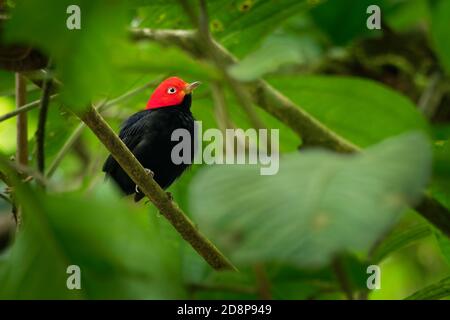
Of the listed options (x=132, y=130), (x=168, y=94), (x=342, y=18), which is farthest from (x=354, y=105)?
(x=132, y=130)

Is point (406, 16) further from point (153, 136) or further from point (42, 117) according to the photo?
point (42, 117)

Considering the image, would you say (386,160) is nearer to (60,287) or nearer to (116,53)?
(116,53)

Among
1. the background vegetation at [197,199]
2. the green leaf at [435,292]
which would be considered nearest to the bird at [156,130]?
the background vegetation at [197,199]

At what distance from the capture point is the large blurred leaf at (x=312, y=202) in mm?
557

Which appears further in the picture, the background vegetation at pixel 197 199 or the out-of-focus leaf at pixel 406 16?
the out-of-focus leaf at pixel 406 16

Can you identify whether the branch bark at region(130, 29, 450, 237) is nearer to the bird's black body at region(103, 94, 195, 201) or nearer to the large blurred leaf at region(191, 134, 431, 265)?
the bird's black body at region(103, 94, 195, 201)

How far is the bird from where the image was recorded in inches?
109

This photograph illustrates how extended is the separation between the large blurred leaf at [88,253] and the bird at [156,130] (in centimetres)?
188

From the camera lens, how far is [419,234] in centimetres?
161

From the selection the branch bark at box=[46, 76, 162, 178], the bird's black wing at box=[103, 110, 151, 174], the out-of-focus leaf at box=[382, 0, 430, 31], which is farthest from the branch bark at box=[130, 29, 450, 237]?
the out-of-focus leaf at box=[382, 0, 430, 31]

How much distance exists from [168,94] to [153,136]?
179mm

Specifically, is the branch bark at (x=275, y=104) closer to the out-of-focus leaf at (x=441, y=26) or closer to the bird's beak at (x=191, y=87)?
the bird's beak at (x=191, y=87)

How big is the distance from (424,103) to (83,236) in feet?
9.13

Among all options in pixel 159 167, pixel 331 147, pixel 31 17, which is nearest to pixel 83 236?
pixel 31 17
